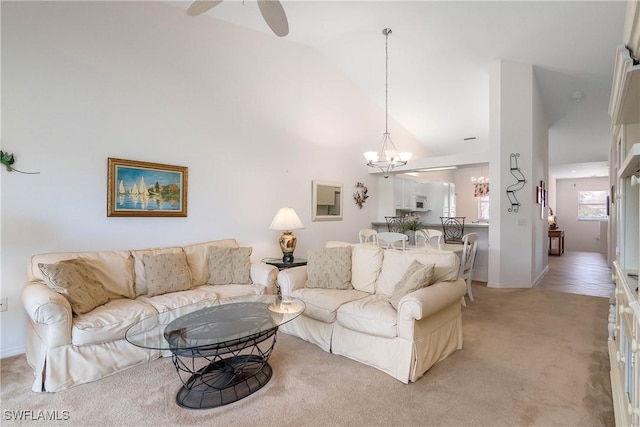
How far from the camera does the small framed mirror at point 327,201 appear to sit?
18.0 feet

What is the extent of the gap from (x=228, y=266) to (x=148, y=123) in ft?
5.93

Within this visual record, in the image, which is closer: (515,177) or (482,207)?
(515,177)

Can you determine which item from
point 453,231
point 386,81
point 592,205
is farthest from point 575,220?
point 386,81

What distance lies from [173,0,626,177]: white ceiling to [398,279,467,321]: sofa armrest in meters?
3.39

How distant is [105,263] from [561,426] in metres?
3.65

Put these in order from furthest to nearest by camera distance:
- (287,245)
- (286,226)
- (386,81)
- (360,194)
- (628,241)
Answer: (360,194)
(386,81)
(287,245)
(286,226)
(628,241)

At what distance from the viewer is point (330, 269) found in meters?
3.30

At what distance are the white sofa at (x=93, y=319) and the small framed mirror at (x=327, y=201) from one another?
250 centimetres

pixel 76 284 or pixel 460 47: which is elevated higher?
pixel 460 47

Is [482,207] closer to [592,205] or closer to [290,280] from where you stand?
[592,205]

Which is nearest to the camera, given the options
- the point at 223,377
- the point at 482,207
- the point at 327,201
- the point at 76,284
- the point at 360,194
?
the point at 223,377

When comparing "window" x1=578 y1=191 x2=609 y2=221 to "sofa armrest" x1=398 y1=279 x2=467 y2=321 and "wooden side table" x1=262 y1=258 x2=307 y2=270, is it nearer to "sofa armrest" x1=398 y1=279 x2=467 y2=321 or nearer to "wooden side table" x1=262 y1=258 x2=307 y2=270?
"wooden side table" x1=262 y1=258 x2=307 y2=270

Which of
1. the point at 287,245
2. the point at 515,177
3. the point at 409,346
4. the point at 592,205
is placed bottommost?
the point at 409,346

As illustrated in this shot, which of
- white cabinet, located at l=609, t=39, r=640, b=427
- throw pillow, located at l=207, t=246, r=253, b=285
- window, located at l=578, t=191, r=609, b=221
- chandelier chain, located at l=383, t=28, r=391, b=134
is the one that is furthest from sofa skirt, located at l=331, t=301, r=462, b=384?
window, located at l=578, t=191, r=609, b=221
